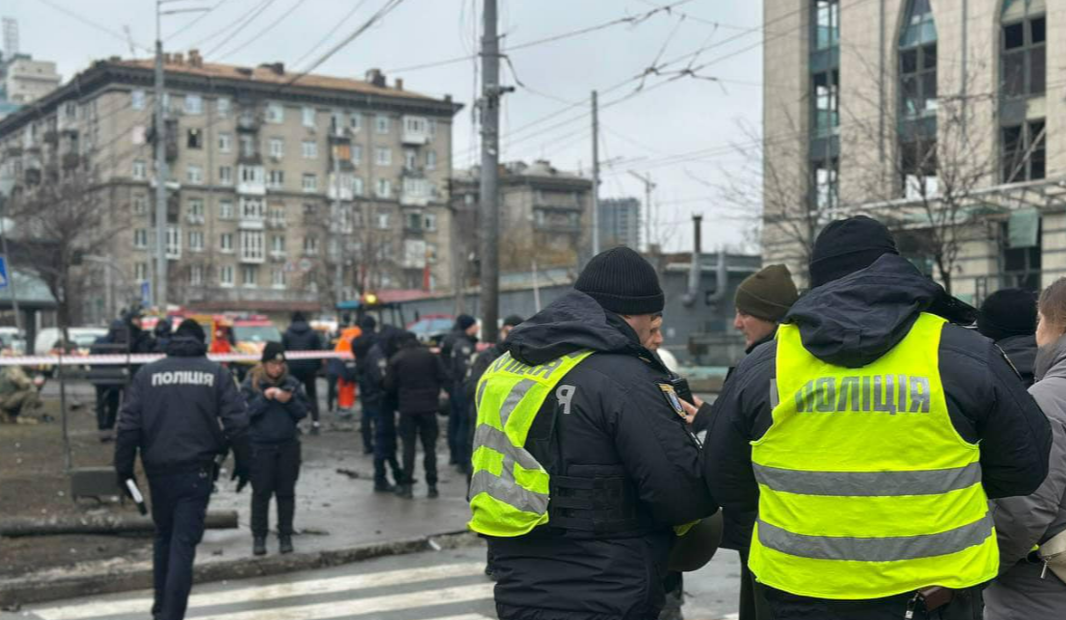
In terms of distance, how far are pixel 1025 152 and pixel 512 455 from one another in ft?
97.5

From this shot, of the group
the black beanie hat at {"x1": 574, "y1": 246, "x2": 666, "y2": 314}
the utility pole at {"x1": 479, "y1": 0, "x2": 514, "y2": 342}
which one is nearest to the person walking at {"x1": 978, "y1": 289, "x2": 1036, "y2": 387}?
the black beanie hat at {"x1": 574, "y1": 246, "x2": 666, "y2": 314}

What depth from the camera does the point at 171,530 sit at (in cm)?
748

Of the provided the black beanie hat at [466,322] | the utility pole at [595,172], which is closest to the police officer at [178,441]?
the black beanie hat at [466,322]

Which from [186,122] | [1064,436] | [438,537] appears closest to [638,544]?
[1064,436]

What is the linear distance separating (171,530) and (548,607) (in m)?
4.47

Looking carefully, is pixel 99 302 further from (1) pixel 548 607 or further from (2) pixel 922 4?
(1) pixel 548 607

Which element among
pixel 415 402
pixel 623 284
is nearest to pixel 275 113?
pixel 415 402

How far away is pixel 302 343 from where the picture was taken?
21406 millimetres

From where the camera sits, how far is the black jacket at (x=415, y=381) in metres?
13.3

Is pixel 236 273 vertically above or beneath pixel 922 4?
beneath

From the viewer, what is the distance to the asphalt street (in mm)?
8312

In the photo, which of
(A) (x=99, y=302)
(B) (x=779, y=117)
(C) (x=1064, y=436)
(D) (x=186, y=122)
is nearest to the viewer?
(C) (x=1064, y=436)

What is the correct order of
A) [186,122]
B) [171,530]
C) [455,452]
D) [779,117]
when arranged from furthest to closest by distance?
[186,122]
[779,117]
[455,452]
[171,530]

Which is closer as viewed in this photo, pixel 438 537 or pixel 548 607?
pixel 548 607
